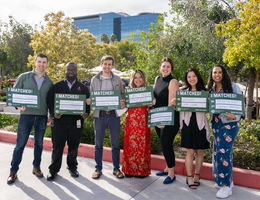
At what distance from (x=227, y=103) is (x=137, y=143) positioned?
1630 millimetres

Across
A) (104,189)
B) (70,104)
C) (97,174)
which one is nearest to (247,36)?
(70,104)

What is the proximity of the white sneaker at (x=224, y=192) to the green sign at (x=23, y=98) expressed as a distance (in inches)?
124

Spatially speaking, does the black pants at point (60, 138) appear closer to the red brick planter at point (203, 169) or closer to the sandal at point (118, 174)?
the sandal at point (118, 174)

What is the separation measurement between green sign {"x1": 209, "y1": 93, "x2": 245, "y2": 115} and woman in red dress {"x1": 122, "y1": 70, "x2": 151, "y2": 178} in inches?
47.1

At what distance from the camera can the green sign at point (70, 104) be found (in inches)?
158

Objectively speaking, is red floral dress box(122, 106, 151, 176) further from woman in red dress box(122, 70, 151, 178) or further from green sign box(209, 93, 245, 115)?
green sign box(209, 93, 245, 115)

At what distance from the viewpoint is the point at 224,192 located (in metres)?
3.65

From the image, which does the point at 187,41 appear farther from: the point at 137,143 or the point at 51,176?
→ the point at 51,176

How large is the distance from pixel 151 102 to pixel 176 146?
211 cm

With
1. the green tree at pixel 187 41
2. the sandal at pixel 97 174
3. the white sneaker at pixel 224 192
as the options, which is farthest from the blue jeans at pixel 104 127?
the green tree at pixel 187 41

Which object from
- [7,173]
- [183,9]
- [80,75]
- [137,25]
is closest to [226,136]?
[7,173]

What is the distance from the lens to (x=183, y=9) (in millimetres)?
9711

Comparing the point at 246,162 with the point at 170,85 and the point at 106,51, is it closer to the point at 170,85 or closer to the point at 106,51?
the point at 170,85

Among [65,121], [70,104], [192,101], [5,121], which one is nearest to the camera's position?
[192,101]
